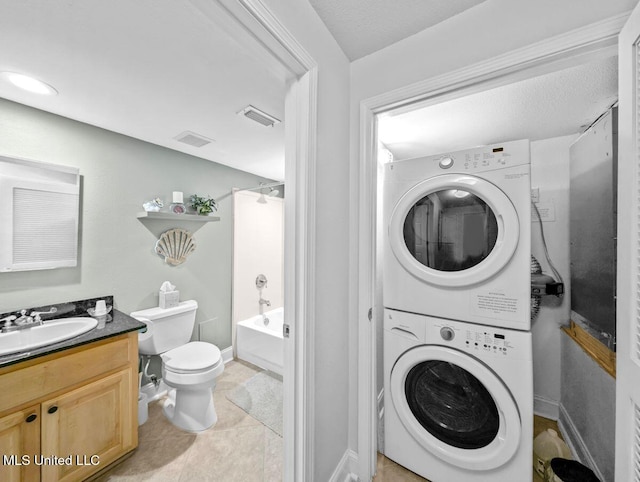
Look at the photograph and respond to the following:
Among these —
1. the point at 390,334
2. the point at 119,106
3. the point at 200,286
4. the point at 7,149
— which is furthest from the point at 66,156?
the point at 390,334

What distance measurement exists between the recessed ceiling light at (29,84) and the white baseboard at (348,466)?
101 inches

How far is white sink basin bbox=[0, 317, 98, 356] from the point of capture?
140cm

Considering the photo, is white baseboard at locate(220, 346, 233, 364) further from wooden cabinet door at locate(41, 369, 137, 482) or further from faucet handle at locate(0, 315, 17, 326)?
faucet handle at locate(0, 315, 17, 326)

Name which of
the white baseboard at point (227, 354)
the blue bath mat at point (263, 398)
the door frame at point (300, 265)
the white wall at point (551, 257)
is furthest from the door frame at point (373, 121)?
the white baseboard at point (227, 354)

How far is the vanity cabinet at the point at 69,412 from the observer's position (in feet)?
3.85

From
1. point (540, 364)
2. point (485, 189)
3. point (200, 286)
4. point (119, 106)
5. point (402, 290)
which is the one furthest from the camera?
point (200, 286)

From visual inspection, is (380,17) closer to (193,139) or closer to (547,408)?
(193,139)

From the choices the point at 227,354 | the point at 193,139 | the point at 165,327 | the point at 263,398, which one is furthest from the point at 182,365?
the point at 193,139

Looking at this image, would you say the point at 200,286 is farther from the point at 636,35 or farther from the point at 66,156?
the point at 636,35

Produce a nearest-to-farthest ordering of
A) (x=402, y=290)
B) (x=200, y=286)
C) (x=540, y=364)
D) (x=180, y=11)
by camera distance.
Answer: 1. (x=180, y=11)
2. (x=402, y=290)
3. (x=540, y=364)
4. (x=200, y=286)

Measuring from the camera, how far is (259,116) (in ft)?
5.73

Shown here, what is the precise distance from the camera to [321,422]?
116 centimetres

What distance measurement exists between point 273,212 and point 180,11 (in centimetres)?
250

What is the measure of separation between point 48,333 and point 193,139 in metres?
1.64
